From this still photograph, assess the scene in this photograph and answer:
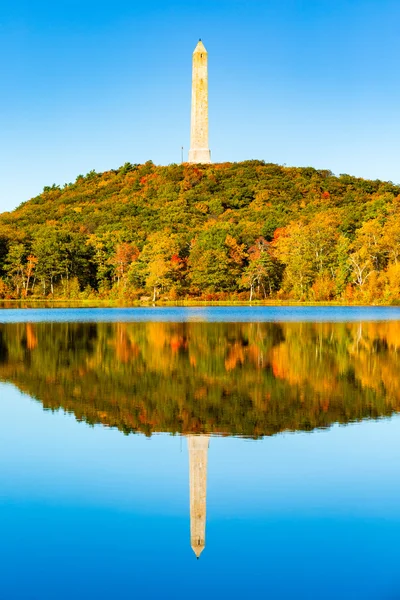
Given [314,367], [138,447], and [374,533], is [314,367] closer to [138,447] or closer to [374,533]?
[138,447]

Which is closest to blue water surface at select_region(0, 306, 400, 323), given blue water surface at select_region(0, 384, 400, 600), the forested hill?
the forested hill

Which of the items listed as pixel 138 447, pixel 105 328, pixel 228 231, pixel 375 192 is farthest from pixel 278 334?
pixel 375 192

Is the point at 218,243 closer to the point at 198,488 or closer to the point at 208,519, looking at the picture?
the point at 198,488
